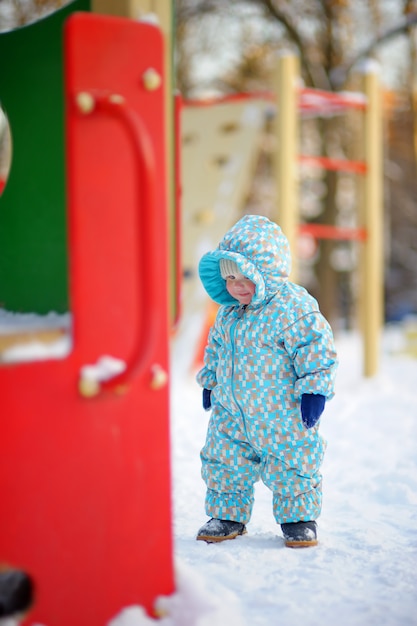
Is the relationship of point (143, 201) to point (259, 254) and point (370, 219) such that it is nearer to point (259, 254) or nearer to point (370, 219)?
point (259, 254)

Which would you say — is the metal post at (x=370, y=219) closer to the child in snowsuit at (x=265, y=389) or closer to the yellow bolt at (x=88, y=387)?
the child in snowsuit at (x=265, y=389)

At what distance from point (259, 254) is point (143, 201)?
88 centimetres

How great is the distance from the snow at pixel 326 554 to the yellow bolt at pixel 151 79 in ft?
3.84

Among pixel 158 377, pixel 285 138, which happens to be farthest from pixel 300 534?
pixel 285 138

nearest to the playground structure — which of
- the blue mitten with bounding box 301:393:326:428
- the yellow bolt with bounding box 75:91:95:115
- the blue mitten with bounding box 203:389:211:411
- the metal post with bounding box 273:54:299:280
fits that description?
the yellow bolt with bounding box 75:91:95:115

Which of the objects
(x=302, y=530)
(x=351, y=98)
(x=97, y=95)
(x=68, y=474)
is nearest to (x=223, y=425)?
(x=302, y=530)

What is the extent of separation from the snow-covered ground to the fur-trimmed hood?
0.81 metres

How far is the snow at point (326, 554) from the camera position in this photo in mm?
1972

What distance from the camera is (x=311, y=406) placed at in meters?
2.38

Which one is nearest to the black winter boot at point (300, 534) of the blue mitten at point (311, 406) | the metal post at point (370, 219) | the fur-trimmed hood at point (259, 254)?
the blue mitten at point (311, 406)

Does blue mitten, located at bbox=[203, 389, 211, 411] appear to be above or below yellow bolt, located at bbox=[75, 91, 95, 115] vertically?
below

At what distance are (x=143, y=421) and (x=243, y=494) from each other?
0.96 metres

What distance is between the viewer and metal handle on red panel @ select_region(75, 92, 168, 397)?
1679mm

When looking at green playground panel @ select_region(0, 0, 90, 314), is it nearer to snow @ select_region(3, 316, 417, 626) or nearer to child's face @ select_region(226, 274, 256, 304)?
child's face @ select_region(226, 274, 256, 304)
